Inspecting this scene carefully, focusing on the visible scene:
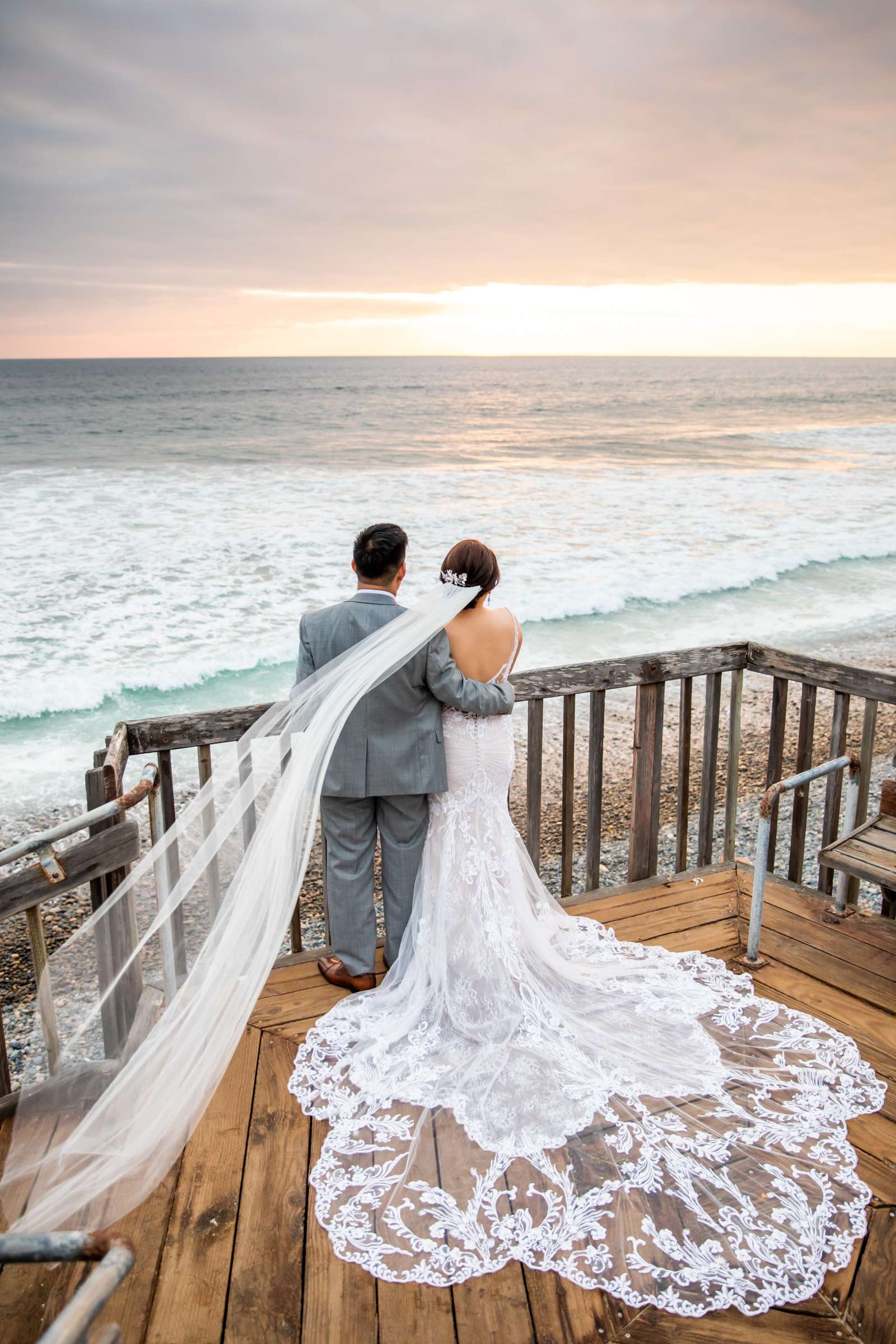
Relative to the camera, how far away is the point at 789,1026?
290 centimetres

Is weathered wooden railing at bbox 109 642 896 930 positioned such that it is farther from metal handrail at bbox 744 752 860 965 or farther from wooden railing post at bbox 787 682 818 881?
metal handrail at bbox 744 752 860 965

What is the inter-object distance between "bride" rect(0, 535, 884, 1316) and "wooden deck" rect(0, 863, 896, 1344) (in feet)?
0.16

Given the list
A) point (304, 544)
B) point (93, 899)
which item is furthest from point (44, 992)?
point (304, 544)

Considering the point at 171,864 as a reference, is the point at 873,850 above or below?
below

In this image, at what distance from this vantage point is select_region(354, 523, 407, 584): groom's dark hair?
113 inches

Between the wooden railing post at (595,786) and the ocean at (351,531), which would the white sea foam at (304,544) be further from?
the wooden railing post at (595,786)

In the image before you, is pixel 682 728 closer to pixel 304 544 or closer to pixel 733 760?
pixel 733 760

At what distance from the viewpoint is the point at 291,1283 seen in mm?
1993

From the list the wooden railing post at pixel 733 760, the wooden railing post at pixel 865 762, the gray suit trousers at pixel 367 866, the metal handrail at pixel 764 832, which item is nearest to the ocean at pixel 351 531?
the gray suit trousers at pixel 367 866

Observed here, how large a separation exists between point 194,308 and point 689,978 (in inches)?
2129

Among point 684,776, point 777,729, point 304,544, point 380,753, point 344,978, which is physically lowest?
point 304,544

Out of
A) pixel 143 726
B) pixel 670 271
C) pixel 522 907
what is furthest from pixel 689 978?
pixel 670 271

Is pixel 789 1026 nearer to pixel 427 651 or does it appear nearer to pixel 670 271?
pixel 427 651

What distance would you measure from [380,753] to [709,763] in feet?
5.64
